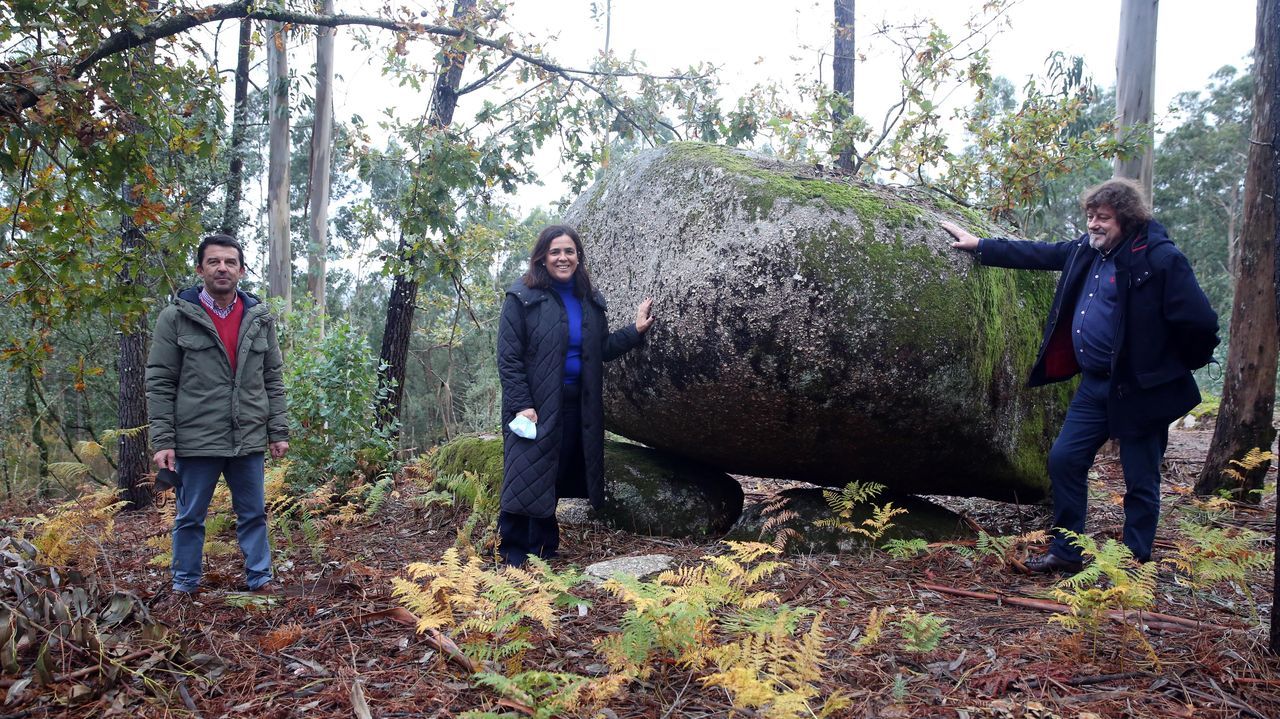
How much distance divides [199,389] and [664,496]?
310 cm

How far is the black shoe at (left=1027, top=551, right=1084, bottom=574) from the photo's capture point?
14.1ft

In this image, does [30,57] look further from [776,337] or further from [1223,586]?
[1223,586]

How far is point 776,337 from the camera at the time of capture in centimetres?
A: 456

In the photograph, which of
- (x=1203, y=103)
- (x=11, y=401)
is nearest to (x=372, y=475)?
(x=11, y=401)

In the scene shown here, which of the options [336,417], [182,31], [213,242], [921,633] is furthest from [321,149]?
[921,633]

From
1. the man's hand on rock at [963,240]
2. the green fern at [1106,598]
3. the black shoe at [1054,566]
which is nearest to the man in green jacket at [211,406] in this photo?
the green fern at [1106,598]

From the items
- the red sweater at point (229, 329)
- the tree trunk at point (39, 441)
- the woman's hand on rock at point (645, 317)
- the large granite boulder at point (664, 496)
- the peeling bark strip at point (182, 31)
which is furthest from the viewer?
the tree trunk at point (39, 441)

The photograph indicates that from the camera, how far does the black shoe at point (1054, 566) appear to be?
169 inches

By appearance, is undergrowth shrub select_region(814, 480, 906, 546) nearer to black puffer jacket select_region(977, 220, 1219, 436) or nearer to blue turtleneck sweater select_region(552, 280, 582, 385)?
black puffer jacket select_region(977, 220, 1219, 436)

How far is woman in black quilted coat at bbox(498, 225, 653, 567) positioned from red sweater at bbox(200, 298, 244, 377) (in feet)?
4.86

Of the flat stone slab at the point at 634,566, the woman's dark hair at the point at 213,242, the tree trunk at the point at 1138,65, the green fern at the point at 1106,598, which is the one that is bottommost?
the flat stone slab at the point at 634,566

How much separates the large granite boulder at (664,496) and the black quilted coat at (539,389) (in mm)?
782

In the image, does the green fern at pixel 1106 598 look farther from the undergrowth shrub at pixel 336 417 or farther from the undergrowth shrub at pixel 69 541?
the undergrowth shrub at pixel 336 417

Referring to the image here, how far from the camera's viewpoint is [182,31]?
4949 mm
